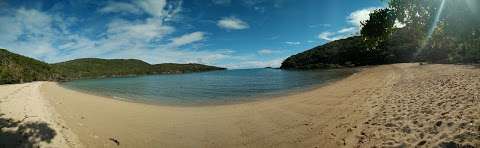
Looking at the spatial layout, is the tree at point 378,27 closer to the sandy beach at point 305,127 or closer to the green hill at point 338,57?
the sandy beach at point 305,127

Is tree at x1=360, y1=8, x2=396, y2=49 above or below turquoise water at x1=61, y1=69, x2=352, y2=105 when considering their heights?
above

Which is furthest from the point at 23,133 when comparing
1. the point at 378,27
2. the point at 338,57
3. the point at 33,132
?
the point at 338,57

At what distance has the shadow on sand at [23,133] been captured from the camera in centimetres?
873

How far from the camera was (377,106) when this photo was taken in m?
13.3

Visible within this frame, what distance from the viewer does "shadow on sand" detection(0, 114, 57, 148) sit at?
873 cm

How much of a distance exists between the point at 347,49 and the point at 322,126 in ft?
530

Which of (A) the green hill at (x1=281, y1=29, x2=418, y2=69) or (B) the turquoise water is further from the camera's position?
(A) the green hill at (x1=281, y1=29, x2=418, y2=69)

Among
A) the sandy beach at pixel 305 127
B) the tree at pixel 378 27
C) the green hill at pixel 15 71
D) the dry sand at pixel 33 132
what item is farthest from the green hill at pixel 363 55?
the green hill at pixel 15 71

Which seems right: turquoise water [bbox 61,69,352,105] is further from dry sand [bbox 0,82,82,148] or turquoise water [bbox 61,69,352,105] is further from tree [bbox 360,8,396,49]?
dry sand [bbox 0,82,82,148]

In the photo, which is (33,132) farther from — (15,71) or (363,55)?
(363,55)

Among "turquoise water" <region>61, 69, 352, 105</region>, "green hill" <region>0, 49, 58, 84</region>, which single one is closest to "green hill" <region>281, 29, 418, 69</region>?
"turquoise water" <region>61, 69, 352, 105</region>

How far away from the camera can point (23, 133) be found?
9.62 m

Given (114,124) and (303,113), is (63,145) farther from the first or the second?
(303,113)

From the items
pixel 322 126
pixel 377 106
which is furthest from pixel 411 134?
pixel 377 106
